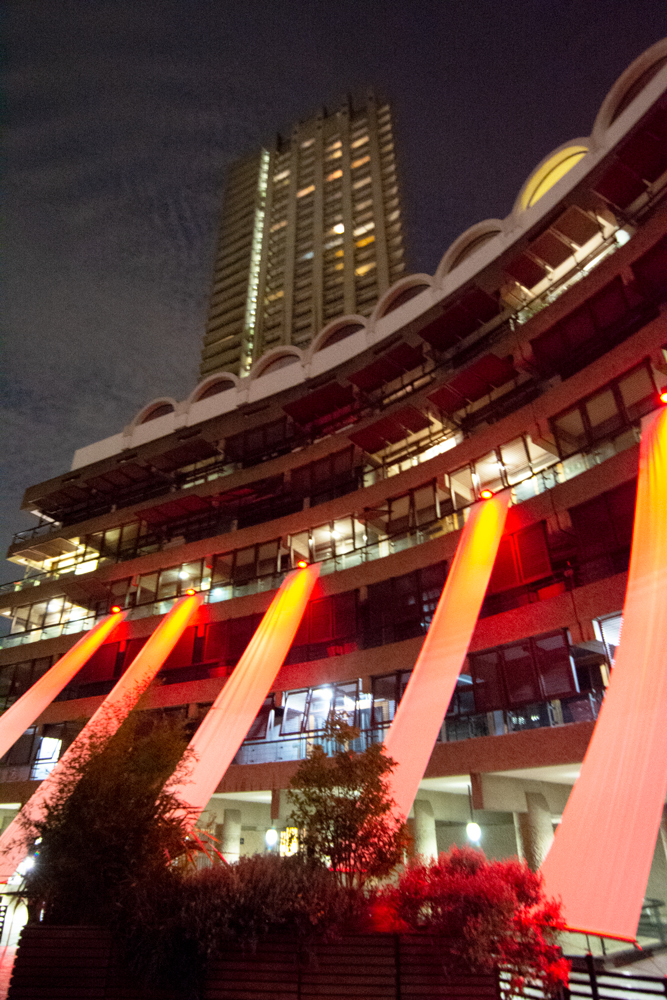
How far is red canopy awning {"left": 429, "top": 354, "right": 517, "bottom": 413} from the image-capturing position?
69.3 ft

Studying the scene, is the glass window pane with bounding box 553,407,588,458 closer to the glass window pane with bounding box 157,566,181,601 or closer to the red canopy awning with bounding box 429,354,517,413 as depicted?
the red canopy awning with bounding box 429,354,517,413

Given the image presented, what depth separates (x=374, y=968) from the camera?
711cm

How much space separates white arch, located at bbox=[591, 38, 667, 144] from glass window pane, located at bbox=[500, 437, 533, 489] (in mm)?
9941

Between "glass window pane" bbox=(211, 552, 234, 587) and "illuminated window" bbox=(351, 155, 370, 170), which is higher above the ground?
"illuminated window" bbox=(351, 155, 370, 170)

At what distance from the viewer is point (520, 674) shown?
15.5m

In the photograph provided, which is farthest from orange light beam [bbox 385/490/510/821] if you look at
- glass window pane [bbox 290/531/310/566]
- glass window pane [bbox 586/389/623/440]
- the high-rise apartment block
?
the high-rise apartment block

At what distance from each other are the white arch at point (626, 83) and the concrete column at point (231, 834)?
78.5 ft

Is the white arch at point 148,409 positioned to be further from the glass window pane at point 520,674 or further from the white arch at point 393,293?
the glass window pane at point 520,674

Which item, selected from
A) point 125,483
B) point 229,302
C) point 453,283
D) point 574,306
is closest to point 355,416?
point 453,283

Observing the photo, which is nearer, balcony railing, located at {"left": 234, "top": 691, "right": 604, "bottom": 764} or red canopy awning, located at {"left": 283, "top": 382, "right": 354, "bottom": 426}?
balcony railing, located at {"left": 234, "top": 691, "right": 604, "bottom": 764}

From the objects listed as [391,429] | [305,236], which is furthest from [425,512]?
[305,236]

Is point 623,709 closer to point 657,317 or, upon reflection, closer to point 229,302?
point 657,317

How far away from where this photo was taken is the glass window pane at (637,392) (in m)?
15.9

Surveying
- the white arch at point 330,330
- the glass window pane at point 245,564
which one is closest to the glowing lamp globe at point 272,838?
the glass window pane at point 245,564
